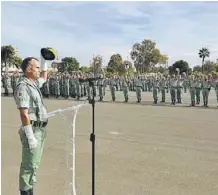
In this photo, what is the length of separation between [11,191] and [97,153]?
8.80ft

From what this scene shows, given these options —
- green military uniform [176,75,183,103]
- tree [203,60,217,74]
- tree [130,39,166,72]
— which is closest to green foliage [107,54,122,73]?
tree [130,39,166,72]

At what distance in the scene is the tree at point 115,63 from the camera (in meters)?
79.8

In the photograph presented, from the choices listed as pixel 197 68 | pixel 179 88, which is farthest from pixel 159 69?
Answer: pixel 179 88

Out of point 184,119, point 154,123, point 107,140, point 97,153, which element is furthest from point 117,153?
point 184,119

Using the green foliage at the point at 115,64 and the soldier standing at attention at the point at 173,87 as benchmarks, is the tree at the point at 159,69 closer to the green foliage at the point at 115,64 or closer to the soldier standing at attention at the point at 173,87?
the green foliage at the point at 115,64

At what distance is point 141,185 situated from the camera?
555cm

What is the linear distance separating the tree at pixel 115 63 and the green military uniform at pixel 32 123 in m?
74.8

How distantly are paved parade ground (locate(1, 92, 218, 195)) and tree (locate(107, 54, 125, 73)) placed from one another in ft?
224

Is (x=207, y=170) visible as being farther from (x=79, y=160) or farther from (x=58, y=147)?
(x=58, y=147)

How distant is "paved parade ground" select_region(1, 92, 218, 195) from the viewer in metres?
5.47

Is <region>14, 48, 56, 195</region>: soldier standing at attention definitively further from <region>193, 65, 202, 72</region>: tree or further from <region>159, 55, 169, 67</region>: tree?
<region>193, 65, 202, 72</region>: tree

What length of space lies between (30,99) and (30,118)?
0.21m

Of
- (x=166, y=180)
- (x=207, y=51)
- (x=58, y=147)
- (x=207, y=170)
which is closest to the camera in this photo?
(x=166, y=180)

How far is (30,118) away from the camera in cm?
441
